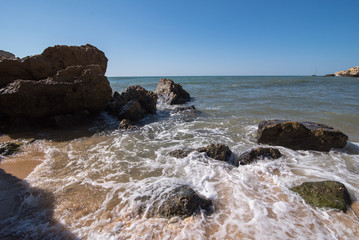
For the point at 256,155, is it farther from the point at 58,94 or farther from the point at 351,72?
the point at 351,72

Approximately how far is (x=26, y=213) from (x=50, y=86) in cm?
546

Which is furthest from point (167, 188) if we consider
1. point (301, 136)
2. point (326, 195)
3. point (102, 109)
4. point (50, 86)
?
point (102, 109)

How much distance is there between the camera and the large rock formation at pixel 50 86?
618cm

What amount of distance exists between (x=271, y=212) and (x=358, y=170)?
2.75 m

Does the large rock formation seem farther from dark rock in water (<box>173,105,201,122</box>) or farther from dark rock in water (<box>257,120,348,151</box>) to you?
dark rock in water (<box>257,120,348,151</box>)

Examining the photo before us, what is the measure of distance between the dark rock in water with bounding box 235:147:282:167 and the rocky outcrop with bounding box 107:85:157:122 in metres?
5.29

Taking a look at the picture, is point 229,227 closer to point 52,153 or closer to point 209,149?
point 209,149

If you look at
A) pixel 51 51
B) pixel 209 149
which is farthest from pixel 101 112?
pixel 209 149

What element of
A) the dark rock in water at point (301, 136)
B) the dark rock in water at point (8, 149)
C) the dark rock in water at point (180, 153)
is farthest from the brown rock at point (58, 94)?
the dark rock in water at point (301, 136)

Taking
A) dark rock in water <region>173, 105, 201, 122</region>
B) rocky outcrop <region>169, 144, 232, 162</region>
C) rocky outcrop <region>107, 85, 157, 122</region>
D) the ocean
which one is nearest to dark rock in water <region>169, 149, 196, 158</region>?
rocky outcrop <region>169, 144, 232, 162</region>

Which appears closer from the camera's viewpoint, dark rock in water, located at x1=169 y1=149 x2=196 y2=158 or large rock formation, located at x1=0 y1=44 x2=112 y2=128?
dark rock in water, located at x1=169 y1=149 x2=196 y2=158

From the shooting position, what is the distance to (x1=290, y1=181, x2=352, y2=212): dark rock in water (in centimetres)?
263

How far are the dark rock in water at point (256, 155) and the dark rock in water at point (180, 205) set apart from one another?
1634 mm

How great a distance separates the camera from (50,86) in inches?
259
